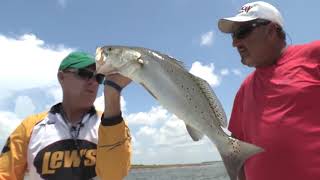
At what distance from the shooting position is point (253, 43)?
6.43 m

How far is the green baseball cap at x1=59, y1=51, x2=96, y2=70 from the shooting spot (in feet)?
21.4

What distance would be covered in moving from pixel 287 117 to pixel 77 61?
252cm

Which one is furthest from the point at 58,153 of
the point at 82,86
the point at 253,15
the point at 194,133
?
the point at 253,15

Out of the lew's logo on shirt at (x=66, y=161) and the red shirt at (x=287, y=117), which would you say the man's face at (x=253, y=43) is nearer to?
the red shirt at (x=287, y=117)

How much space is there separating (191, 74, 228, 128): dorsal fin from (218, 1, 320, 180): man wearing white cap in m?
0.76

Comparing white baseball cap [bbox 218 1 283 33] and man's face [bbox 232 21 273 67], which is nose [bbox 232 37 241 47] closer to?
man's face [bbox 232 21 273 67]

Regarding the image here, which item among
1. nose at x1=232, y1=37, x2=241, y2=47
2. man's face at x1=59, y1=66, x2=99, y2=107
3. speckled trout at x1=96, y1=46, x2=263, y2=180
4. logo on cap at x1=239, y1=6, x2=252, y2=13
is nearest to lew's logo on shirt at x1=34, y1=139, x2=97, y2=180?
man's face at x1=59, y1=66, x2=99, y2=107

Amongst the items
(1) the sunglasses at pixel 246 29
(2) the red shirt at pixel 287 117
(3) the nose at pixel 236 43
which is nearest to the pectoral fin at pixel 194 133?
(2) the red shirt at pixel 287 117

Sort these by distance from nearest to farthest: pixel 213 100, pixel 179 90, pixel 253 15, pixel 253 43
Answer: pixel 179 90, pixel 213 100, pixel 253 43, pixel 253 15

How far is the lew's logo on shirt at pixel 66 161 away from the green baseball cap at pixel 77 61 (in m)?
0.94

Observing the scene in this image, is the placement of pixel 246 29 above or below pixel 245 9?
below

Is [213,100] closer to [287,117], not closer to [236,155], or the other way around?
[236,155]

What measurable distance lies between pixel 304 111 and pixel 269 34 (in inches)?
45.1

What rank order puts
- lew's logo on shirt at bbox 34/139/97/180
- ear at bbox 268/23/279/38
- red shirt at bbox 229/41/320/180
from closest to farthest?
1. red shirt at bbox 229/41/320/180
2. lew's logo on shirt at bbox 34/139/97/180
3. ear at bbox 268/23/279/38
